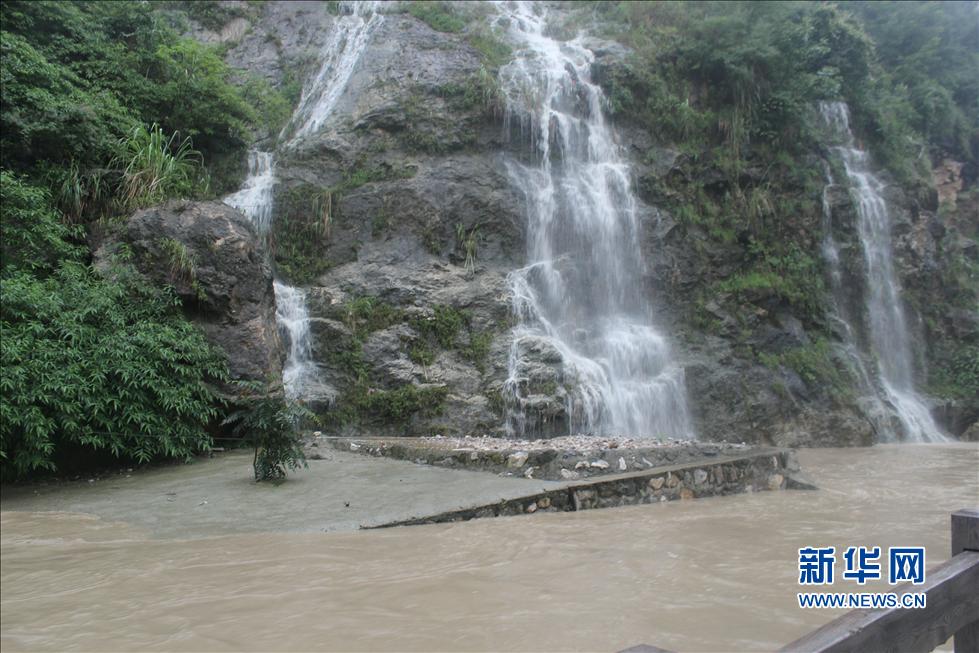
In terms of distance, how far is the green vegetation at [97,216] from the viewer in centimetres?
645

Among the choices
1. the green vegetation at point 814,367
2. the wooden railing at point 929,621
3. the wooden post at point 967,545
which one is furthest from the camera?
the green vegetation at point 814,367

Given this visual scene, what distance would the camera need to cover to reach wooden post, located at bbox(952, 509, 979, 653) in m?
2.30

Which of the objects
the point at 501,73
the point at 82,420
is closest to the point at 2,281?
the point at 82,420

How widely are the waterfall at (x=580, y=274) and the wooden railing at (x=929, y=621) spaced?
24.3 feet

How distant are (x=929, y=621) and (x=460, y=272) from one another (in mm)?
10382

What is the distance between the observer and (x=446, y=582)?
12.2 ft

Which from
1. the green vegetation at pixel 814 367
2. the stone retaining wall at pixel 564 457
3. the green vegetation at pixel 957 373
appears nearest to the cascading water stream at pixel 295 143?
the stone retaining wall at pixel 564 457

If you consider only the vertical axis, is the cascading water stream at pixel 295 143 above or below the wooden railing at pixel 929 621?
above

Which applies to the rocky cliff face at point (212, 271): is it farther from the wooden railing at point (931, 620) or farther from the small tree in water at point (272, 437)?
the wooden railing at point (931, 620)

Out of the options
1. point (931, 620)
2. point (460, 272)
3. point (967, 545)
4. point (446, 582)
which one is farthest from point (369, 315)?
point (931, 620)

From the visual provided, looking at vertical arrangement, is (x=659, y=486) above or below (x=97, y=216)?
below

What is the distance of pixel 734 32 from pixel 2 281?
15.3m

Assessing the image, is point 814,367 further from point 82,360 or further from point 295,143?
point 82,360

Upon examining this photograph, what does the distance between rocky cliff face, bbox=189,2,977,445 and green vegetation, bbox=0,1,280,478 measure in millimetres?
2226
